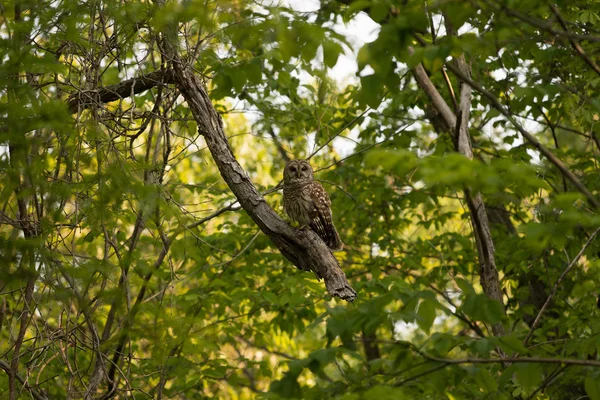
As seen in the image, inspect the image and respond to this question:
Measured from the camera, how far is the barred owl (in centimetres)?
590

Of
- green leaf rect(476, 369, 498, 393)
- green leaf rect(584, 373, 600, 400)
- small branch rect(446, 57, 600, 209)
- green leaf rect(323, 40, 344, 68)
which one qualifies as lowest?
green leaf rect(584, 373, 600, 400)

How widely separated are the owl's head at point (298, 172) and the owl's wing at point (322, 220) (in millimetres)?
164

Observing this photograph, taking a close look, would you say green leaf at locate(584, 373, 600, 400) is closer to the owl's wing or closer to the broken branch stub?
the broken branch stub

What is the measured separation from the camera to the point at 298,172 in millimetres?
6297

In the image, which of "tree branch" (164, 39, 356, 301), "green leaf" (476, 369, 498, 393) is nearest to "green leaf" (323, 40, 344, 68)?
"green leaf" (476, 369, 498, 393)

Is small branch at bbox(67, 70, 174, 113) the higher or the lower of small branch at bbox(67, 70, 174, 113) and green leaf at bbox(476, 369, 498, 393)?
the higher

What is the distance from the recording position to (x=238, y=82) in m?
3.18

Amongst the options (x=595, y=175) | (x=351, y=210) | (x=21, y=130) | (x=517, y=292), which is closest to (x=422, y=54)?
(x=21, y=130)

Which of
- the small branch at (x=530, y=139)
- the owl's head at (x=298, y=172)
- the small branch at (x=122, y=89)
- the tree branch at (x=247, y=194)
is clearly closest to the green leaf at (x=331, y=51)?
the small branch at (x=530, y=139)

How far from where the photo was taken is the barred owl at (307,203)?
590 centimetres

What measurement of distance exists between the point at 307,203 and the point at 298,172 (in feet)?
1.55

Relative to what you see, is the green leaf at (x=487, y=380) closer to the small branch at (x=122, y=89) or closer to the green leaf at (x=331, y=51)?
the green leaf at (x=331, y=51)

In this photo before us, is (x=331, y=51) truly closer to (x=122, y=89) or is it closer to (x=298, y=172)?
(x=122, y=89)

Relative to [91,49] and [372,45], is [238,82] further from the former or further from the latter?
[91,49]
